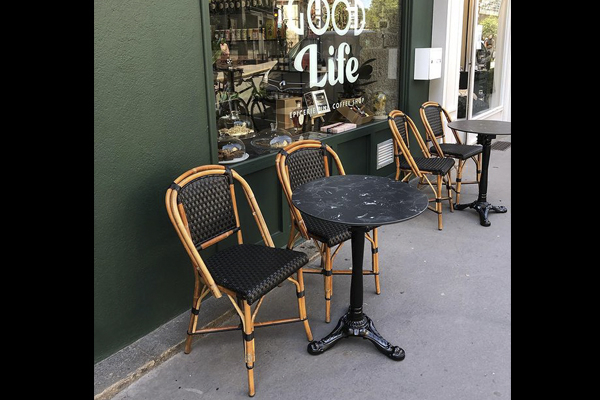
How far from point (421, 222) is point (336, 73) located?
1549mm

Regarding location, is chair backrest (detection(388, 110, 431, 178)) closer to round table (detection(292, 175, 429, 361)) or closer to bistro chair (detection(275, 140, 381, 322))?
bistro chair (detection(275, 140, 381, 322))

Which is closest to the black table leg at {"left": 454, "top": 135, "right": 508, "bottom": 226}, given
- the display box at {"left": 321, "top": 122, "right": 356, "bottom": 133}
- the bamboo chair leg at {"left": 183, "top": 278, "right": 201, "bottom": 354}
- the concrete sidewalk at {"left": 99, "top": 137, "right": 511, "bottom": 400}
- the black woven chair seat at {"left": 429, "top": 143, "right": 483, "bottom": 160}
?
the black woven chair seat at {"left": 429, "top": 143, "right": 483, "bottom": 160}

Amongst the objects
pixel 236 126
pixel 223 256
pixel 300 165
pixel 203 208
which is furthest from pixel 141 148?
pixel 236 126

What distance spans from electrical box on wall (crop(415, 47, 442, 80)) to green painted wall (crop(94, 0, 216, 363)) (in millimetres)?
3095

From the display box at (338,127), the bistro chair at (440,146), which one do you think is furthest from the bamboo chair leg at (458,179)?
the display box at (338,127)

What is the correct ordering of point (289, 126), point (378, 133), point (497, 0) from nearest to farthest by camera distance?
point (289, 126), point (378, 133), point (497, 0)

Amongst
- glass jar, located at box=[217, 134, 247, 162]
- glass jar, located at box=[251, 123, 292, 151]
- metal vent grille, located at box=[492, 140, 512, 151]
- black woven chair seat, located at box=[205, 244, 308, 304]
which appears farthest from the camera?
metal vent grille, located at box=[492, 140, 512, 151]

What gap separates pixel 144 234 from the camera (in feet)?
8.50

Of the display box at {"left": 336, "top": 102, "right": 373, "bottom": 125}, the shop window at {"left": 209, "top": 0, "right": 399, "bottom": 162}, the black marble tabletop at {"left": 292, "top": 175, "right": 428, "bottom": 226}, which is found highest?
the shop window at {"left": 209, "top": 0, "right": 399, "bottom": 162}

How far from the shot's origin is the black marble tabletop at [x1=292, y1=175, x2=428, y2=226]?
2.28 meters

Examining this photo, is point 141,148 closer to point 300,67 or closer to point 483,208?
point 300,67

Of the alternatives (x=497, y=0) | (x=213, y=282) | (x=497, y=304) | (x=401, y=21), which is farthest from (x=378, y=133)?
(x=497, y=0)

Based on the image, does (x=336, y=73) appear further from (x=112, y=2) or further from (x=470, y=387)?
(x=470, y=387)

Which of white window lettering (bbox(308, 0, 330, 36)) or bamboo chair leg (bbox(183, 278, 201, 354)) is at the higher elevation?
white window lettering (bbox(308, 0, 330, 36))
